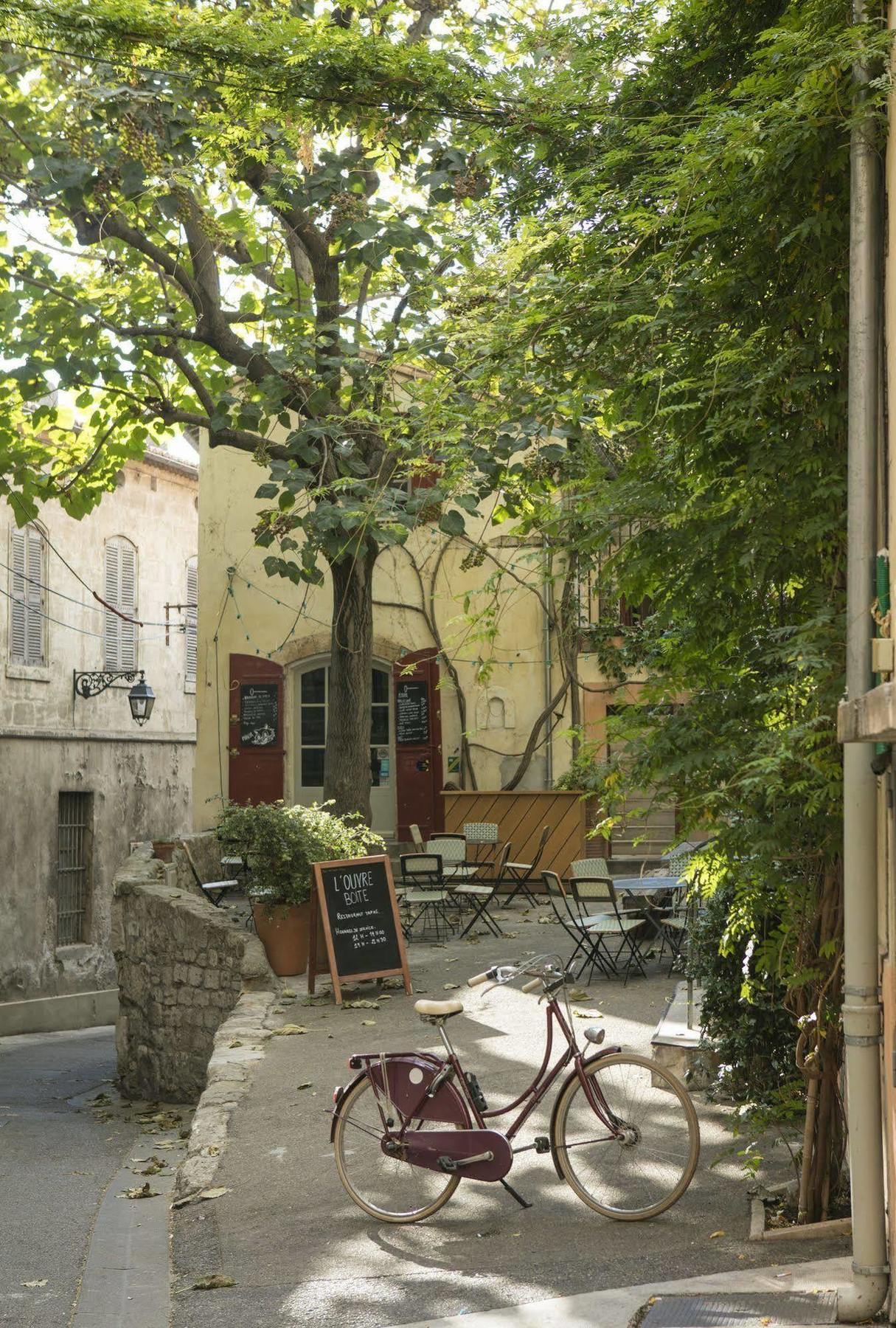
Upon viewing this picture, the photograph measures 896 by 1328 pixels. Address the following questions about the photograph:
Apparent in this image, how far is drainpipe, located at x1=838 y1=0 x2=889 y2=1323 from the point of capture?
4363 millimetres

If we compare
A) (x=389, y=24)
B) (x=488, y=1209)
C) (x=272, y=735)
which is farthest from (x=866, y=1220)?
(x=272, y=735)

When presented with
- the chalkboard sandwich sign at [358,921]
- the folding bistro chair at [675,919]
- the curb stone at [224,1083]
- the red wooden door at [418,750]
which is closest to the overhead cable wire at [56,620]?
the red wooden door at [418,750]

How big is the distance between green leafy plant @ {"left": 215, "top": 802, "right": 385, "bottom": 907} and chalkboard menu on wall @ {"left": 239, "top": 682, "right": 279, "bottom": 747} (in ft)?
23.5

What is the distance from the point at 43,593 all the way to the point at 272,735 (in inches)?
218

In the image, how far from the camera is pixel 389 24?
11.5 meters

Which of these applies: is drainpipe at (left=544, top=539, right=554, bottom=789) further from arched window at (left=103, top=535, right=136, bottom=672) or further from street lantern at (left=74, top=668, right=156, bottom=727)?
arched window at (left=103, top=535, right=136, bottom=672)

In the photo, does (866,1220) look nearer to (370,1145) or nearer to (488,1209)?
(488,1209)

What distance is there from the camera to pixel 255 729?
18.5 meters

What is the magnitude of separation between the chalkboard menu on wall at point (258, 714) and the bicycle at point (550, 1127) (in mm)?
12692

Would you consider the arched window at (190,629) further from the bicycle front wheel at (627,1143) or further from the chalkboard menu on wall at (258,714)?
the bicycle front wheel at (627,1143)

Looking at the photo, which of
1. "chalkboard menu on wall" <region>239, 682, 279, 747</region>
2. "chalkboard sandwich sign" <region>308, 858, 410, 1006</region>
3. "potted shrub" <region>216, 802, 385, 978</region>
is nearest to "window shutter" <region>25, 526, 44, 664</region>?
"chalkboard menu on wall" <region>239, 682, 279, 747</region>

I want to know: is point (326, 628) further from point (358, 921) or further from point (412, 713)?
point (358, 921)

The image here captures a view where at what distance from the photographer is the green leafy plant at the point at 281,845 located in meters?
10.9


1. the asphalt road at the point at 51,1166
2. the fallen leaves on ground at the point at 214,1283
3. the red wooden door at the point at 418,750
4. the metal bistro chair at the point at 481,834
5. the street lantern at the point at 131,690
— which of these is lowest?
the asphalt road at the point at 51,1166
